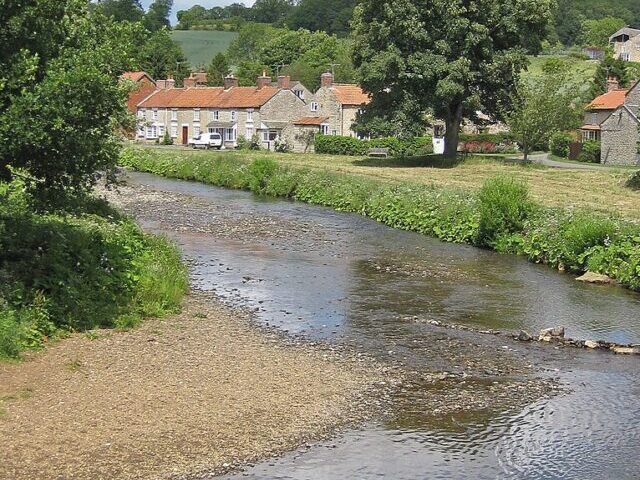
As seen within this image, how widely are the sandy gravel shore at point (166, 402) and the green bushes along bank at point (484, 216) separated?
12638mm

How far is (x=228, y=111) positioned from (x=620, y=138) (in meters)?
38.8

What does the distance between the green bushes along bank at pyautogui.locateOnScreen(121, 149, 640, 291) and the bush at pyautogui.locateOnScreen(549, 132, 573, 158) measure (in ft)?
97.6

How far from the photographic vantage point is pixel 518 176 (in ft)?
169

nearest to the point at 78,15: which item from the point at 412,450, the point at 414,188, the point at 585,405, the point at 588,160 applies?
the point at 412,450

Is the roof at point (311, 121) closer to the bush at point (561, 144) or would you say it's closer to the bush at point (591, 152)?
the bush at point (561, 144)

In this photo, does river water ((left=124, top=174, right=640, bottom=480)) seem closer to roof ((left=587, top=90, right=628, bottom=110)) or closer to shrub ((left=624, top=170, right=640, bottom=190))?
shrub ((left=624, top=170, right=640, bottom=190))

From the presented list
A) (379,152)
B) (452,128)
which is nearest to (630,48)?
(379,152)

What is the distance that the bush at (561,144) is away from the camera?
7198cm

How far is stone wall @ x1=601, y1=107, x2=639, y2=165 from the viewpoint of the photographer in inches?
Answer: 2547

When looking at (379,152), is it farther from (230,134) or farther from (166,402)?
(166,402)

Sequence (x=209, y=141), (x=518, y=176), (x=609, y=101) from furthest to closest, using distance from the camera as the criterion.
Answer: (x=209, y=141), (x=609, y=101), (x=518, y=176)

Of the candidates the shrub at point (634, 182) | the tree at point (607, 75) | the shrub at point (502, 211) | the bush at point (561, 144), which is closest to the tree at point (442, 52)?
the shrub at point (634, 182)

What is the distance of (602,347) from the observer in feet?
60.5

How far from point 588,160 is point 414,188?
3308 cm
